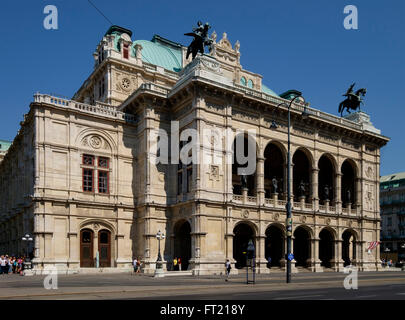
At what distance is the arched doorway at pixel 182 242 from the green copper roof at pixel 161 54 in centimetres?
2263

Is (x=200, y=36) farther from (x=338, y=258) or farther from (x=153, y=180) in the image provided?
(x=338, y=258)

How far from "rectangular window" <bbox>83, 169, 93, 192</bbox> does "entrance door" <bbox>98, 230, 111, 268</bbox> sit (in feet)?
13.8

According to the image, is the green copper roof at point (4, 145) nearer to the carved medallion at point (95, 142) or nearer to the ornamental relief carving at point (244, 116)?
the carved medallion at point (95, 142)

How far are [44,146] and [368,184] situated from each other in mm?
38174

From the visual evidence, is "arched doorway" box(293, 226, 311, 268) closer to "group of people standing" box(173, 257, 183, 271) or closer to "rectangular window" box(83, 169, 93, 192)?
"group of people standing" box(173, 257, 183, 271)

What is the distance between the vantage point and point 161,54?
56062 mm

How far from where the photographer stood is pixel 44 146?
37000mm

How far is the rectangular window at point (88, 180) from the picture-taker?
39.3m

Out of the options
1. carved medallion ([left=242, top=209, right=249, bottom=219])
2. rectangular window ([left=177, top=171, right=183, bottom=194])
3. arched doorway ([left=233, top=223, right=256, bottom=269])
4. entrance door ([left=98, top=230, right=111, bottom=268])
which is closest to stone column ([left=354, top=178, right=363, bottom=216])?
arched doorway ([left=233, top=223, right=256, bottom=269])

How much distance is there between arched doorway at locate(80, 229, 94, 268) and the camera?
38.1 meters

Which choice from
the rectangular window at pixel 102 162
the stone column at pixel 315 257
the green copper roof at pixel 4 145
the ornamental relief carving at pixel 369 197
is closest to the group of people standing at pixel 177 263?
the rectangular window at pixel 102 162

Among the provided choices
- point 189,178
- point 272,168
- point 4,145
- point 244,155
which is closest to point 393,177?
point 272,168
